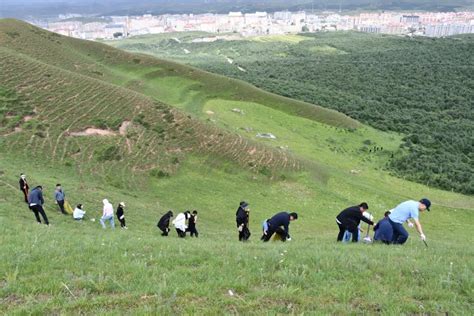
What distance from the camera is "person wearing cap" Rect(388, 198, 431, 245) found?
11.9 meters

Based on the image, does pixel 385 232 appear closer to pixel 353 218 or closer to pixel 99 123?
pixel 353 218

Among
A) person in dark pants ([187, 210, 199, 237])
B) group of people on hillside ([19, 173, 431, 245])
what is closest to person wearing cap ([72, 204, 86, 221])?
group of people on hillside ([19, 173, 431, 245])

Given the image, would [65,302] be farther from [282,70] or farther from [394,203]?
[282,70]

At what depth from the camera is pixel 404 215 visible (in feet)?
A: 41.0

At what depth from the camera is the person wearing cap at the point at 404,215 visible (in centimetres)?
1194

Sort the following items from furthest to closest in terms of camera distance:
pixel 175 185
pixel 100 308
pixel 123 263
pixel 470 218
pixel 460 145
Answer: pixel 460 145, pixel 470 218, pixel 175 185, pixel 123 263, pixel 100 308

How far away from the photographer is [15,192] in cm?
1958

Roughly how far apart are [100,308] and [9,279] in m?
2.15

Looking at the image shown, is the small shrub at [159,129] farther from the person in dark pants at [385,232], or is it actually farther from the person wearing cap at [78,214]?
the person in dark pants at [385,232]

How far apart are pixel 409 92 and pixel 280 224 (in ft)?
308

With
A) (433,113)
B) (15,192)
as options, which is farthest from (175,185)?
(433,113)

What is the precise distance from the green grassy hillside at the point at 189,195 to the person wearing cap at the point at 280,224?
649 millimetres

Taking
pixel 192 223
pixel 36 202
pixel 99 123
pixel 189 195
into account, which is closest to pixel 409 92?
pixel 99 123

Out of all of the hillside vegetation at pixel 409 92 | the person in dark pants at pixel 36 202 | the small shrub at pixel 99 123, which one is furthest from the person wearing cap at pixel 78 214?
the hillside vegetation at pixel 409 92
